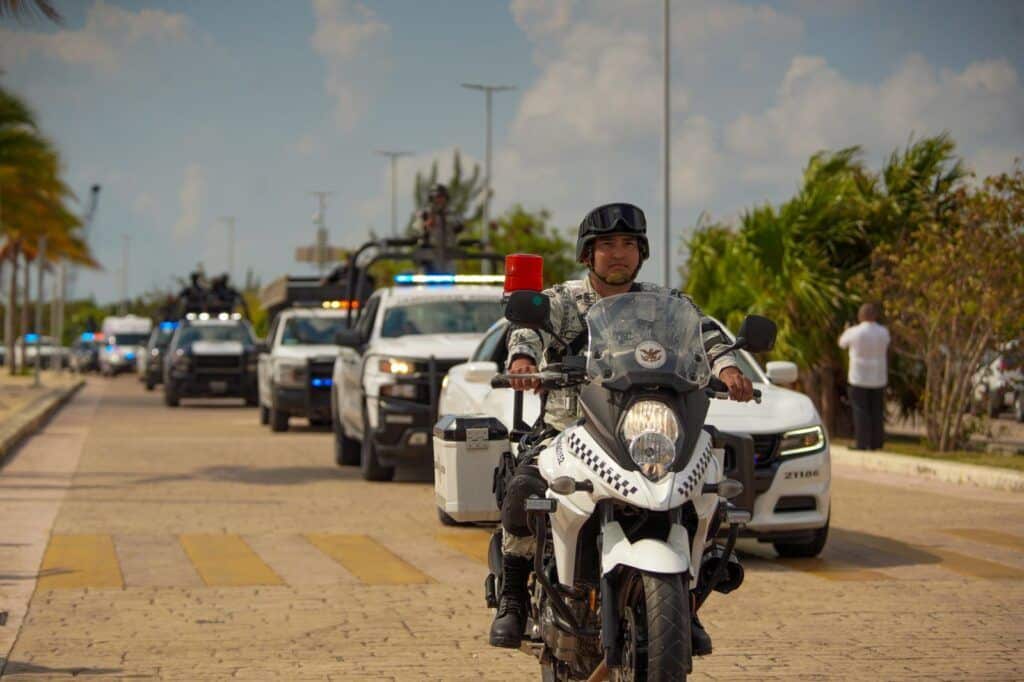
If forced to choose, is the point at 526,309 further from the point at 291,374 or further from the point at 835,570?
the point at 291,374

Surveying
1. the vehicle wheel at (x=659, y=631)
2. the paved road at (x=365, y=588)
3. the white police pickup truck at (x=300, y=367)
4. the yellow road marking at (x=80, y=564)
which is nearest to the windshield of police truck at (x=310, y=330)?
the white police pickup truck at (x=300, y=367)

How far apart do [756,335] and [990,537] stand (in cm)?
755

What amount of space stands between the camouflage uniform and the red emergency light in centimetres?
20

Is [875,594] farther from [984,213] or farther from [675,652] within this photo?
[984,213]

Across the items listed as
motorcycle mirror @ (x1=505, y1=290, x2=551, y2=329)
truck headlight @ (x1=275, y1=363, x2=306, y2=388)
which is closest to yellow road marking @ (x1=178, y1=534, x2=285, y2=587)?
motorcycle mirror @ (x1=505, y1=290, x2=551, y2=329)

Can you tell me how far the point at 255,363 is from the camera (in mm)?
36906

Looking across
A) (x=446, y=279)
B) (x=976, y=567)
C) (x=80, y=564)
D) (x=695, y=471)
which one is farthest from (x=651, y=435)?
(x=446, y=279)

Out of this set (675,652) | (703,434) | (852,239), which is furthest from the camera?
(852,239)

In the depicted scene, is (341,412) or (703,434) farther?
(341,412)

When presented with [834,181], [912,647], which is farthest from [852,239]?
[912,647]

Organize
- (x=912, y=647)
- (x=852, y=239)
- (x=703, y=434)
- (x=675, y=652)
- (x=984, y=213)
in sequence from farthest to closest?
(x=852, y=239) < (x=984, y=213) < (x=912, y=647) < (x=703, y=434) < (x=675, y=652)

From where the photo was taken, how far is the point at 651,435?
5570mm

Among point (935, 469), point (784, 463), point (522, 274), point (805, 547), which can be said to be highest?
point (522, 274)

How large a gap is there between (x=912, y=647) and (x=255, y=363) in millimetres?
29400
